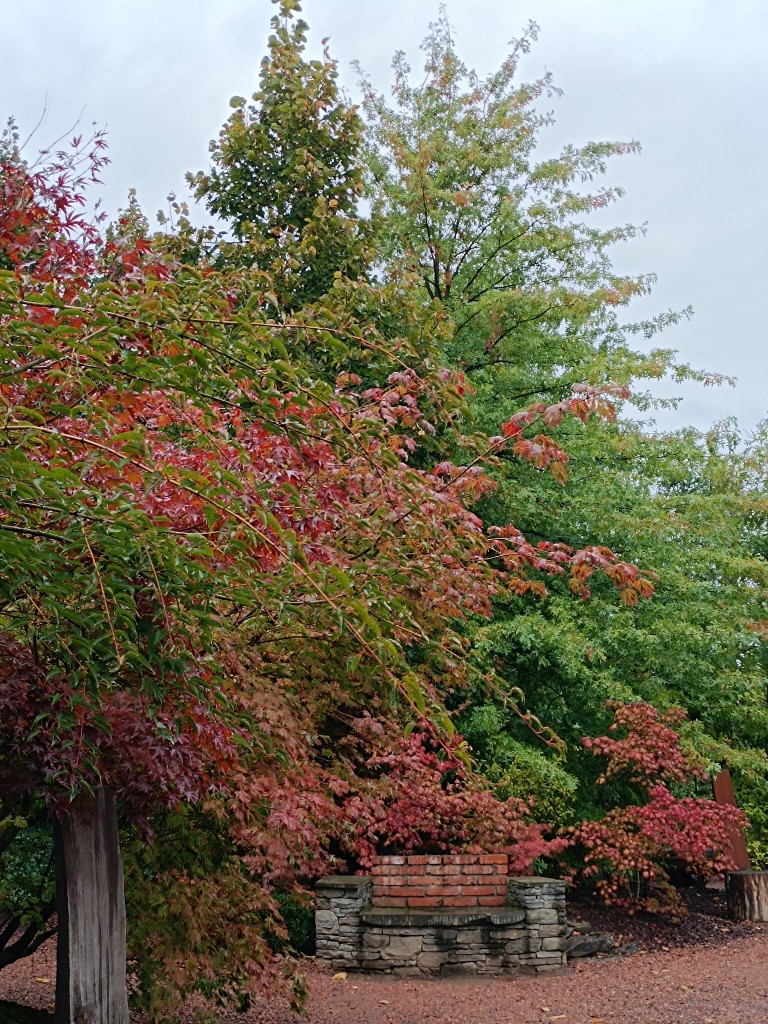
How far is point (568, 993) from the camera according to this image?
7.38 m

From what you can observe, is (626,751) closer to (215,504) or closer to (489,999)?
(489,999)

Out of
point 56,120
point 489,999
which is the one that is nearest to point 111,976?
point 489,999

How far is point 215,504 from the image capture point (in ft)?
8.22

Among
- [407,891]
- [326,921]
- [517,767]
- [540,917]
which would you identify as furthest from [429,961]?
[517,767]

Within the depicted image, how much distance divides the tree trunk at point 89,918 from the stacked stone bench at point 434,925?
11.7ft

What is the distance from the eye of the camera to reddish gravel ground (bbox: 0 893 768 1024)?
6629 mm

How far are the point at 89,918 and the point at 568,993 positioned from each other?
4421 mm

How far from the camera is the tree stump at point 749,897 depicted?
1052 cm

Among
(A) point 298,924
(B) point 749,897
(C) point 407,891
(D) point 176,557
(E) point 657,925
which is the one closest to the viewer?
(D) point 176,557

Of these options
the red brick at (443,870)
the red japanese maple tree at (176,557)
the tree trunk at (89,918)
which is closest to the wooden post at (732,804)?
the red brick at (443,870)

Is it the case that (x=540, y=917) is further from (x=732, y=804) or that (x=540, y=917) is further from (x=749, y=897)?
(x=732, y=804)

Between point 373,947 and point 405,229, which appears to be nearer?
point 373,947

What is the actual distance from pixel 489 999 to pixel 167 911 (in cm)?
328

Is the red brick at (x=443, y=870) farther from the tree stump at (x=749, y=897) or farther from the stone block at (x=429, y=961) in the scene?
the tree stump at (x=749, y=897)
